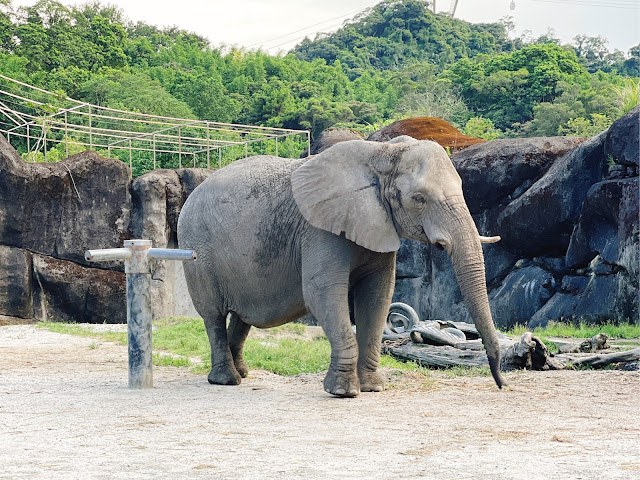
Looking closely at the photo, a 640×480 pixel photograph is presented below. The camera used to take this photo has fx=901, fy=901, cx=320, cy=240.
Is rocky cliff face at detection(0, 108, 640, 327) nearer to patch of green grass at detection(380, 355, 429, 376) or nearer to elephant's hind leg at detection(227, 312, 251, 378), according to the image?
patch of green grass at detection(380, 355, 429, 376)

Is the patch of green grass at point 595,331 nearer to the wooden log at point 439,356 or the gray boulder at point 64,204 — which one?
the wooden log at point 439,356

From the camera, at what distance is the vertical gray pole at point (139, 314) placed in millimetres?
7891

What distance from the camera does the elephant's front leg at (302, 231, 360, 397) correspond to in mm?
7340

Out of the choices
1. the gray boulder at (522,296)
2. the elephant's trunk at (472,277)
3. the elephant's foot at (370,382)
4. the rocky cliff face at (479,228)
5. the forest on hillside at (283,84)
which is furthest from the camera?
the forest on hillside at (283,84)

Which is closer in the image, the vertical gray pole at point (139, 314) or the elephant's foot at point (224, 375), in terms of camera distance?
the vertical gray pole at point (139, 314)

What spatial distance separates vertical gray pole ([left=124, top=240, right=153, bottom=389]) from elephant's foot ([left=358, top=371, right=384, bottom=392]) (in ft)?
6.21

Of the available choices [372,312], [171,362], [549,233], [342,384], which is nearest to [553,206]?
[549,233]

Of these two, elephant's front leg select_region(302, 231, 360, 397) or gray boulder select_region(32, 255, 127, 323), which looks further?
gray boulder select_region(32, 255, 127, 323)

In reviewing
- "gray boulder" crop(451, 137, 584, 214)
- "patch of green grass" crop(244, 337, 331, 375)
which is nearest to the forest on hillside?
"gray boulder" crop(451, 137, 584, 214)

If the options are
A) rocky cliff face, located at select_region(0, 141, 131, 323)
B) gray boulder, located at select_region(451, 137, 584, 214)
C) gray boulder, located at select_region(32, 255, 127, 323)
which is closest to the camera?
gray boulder, located at select_region(451, 137, 584, 214)

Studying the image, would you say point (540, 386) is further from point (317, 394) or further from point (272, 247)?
point (272, 247)

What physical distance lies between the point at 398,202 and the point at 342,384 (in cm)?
156

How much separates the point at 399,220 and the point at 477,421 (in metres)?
2.09

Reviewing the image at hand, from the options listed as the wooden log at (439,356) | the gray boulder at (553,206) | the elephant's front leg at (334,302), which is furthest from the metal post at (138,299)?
the gray boulder at (553,206)
